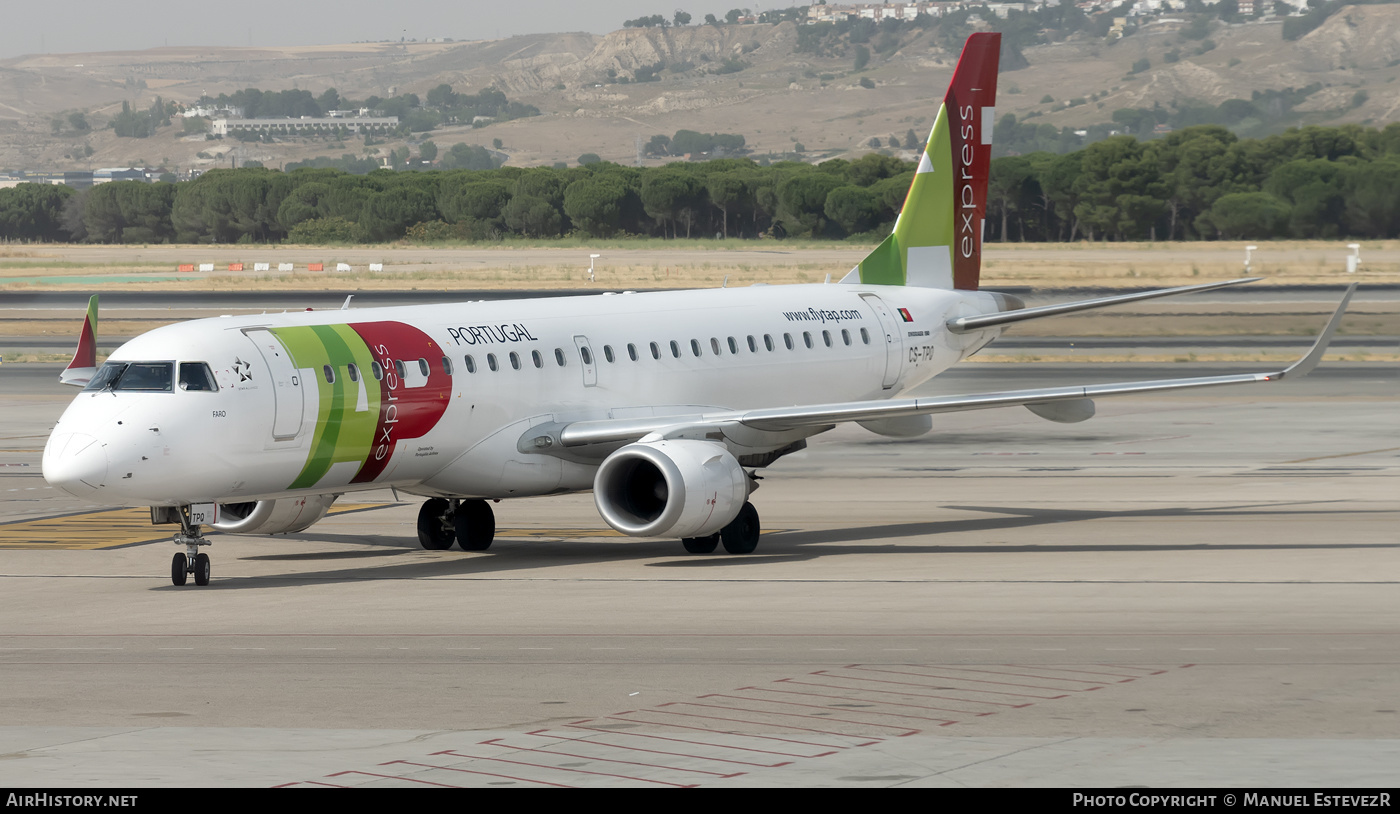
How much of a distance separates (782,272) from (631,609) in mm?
93161

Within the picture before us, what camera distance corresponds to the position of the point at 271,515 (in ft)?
90.9

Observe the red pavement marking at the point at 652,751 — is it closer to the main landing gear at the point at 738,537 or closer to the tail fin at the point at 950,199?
the main landing gear at the point at 738,537

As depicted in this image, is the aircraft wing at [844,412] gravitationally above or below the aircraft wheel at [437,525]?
above

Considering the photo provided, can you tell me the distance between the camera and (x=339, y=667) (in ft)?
62.4

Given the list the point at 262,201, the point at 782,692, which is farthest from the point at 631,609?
the point at 262,201

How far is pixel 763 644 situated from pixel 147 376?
9940mm

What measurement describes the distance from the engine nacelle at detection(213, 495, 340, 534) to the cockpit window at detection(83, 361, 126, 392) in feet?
10.5

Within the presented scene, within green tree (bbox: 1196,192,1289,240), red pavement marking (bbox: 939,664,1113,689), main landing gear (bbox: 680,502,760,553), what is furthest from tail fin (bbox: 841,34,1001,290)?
green tree (bbox: 1196,192,1289,240)

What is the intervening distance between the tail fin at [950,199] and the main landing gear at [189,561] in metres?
15.3

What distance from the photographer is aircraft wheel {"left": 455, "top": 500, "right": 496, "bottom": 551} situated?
2961 cm

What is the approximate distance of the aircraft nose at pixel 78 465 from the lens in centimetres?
2388

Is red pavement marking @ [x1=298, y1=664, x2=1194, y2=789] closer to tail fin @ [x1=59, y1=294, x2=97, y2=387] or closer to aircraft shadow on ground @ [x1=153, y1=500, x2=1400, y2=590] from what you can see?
aircraft shadow on ground @ [x1=153, y1=500, x2=1400, y2=590]

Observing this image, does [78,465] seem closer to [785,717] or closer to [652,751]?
[785,717]

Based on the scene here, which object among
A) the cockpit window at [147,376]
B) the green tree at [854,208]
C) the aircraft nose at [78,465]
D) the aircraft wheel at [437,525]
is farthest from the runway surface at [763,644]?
the green tree at [854,208]
